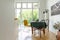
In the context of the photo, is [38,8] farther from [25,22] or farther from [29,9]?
[25,22]

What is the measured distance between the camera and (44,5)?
10875mm

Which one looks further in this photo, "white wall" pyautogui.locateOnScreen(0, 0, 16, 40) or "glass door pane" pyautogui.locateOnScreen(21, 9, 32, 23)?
"glass door pane" pyautogui.locateOnScreen(21, 9, 32, 23)

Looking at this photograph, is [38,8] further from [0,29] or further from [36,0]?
[0,29]

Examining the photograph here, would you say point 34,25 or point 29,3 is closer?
point 34,25

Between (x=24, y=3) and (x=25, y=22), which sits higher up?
(x=24, y=3)

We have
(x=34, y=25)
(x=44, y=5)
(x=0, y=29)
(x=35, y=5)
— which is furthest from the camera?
(x=35, y=5)

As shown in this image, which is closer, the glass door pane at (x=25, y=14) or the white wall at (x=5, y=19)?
the white wall at (x=5, y=19)

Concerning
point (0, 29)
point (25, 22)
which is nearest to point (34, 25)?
point (25, 22)

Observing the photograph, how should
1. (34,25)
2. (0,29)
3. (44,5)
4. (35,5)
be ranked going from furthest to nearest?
(35,5), (44,5), (34,25), (0,29)

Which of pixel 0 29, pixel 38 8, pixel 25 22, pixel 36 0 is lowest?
pixel 25 22

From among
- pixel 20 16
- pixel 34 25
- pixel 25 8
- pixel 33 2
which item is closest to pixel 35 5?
pixel 33 2

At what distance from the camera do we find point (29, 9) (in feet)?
39.6

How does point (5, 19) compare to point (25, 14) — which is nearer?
point (5, 19)

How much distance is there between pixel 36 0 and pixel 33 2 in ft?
1.53
